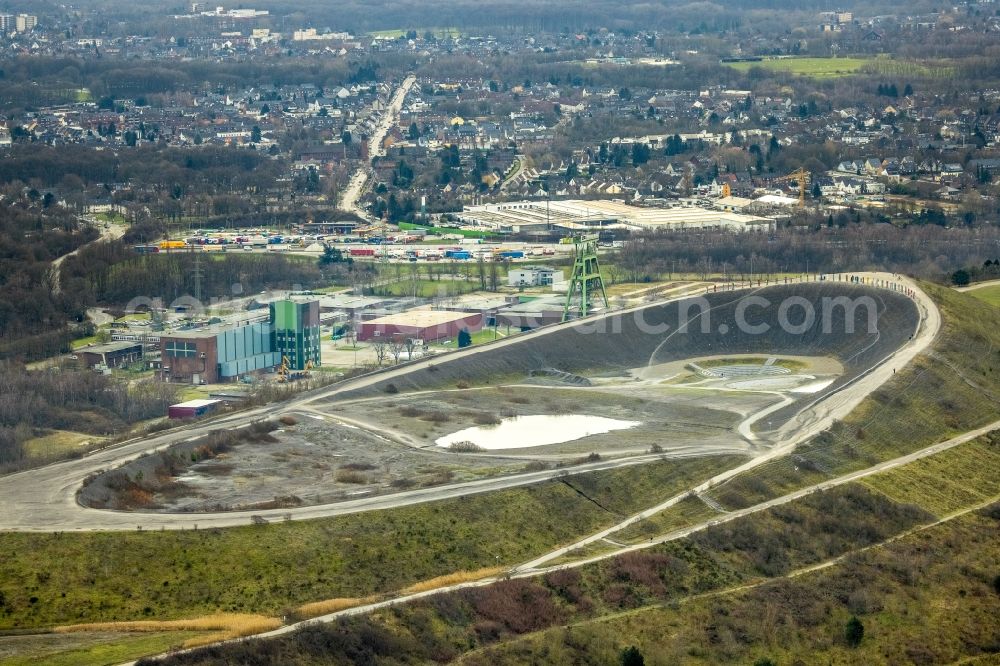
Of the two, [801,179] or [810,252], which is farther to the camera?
[801,179]

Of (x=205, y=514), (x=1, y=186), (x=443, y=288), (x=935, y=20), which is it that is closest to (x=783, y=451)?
(x=205, y=514)

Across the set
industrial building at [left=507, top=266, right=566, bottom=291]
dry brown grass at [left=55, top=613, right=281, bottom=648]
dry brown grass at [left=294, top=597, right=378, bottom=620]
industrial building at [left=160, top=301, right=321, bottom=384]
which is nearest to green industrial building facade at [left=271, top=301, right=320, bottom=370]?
industrial building at [left=160, top=301, right=321, bottom=384]

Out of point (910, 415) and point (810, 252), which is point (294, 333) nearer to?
point (910, 415)

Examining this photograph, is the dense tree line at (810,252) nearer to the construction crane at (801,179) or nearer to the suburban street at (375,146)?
the construction crane at (801,179)

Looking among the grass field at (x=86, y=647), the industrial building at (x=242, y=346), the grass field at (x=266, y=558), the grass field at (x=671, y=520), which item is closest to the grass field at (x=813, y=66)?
the industrial building at (x=242, y=346)

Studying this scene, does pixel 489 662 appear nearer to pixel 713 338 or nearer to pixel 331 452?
pixel 331 452

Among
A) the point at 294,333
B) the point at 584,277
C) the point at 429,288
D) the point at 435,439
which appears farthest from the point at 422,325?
the point at 435,439

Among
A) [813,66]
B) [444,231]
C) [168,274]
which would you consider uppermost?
[813,66]
